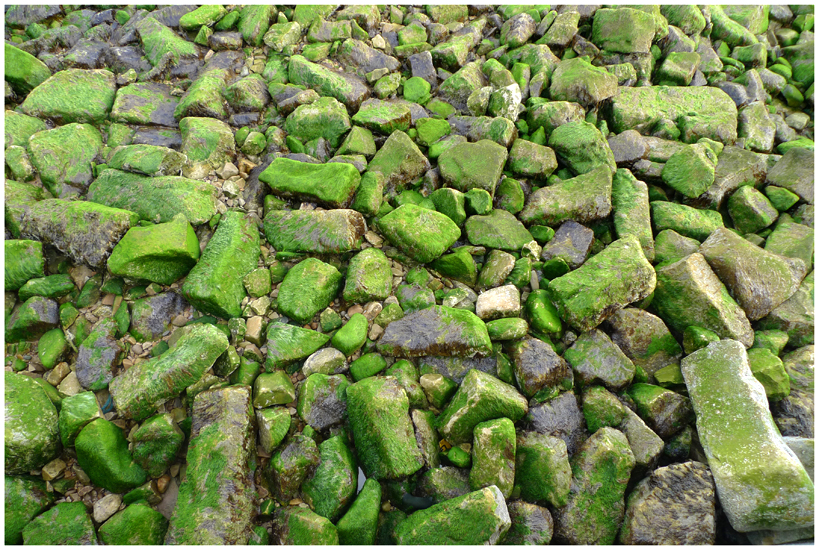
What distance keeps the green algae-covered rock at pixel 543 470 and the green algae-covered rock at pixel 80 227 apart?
284cm

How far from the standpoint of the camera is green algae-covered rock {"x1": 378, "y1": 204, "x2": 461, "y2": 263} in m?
2.79

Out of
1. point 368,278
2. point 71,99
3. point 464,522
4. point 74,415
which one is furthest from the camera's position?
point 71,99

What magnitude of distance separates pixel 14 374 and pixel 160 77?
2.99 m

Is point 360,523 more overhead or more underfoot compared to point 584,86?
more underfoot

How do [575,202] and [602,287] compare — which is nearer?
[602,287]

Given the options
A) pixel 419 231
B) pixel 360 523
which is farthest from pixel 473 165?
pixel 360 523

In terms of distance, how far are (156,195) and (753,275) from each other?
4.18 metres

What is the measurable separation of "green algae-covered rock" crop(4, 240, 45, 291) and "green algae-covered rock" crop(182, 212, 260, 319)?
3.23 ft

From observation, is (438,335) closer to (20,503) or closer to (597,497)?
(597,497)

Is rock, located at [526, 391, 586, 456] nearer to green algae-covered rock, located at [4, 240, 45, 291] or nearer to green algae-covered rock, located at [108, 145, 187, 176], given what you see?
green algae-covered rock, located at [108, 145, 187, 176]

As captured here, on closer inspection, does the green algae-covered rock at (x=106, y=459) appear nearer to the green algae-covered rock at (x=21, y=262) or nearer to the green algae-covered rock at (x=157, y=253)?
the green algae-covered rock at (x=157, y=253)

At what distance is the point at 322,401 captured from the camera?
2355mm

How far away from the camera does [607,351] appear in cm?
249

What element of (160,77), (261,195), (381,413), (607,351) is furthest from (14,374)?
(607,351)
